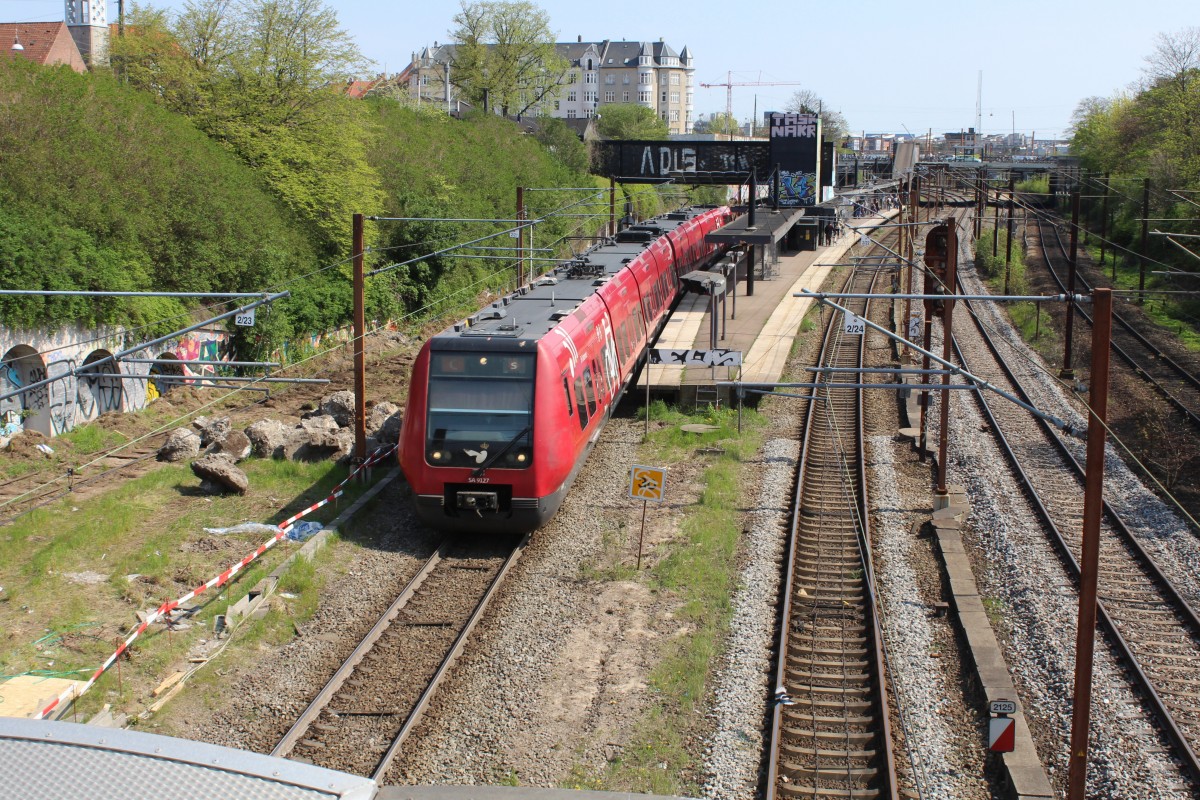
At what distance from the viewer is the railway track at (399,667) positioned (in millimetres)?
9586

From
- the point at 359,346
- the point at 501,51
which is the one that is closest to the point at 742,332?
the point at 359,346

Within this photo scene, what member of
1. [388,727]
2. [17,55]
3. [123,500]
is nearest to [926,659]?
[388,727]

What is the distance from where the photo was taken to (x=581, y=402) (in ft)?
52.7

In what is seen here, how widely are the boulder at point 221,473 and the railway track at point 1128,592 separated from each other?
11.7 m

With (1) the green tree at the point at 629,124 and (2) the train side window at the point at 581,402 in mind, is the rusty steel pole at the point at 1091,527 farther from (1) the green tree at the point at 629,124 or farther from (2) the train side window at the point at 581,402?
(1) the green tree at the point at 629,124

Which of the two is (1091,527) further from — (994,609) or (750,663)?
(994,609)

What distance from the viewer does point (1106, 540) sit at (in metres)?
16.0

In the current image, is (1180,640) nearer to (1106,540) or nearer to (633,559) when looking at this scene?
(1106,540)

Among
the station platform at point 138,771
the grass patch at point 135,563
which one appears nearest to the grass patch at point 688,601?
the grass patch at point 135,563

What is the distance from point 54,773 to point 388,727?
645 centimetres

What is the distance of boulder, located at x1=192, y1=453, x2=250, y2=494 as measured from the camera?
1675 centimetres

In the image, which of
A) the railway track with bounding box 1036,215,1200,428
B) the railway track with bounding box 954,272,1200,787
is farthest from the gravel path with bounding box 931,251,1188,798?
the railway track with bounding box 1036,215,1200,428

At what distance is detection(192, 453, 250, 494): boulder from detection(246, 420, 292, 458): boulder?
1.62m

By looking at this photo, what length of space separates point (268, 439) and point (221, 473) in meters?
2.26
